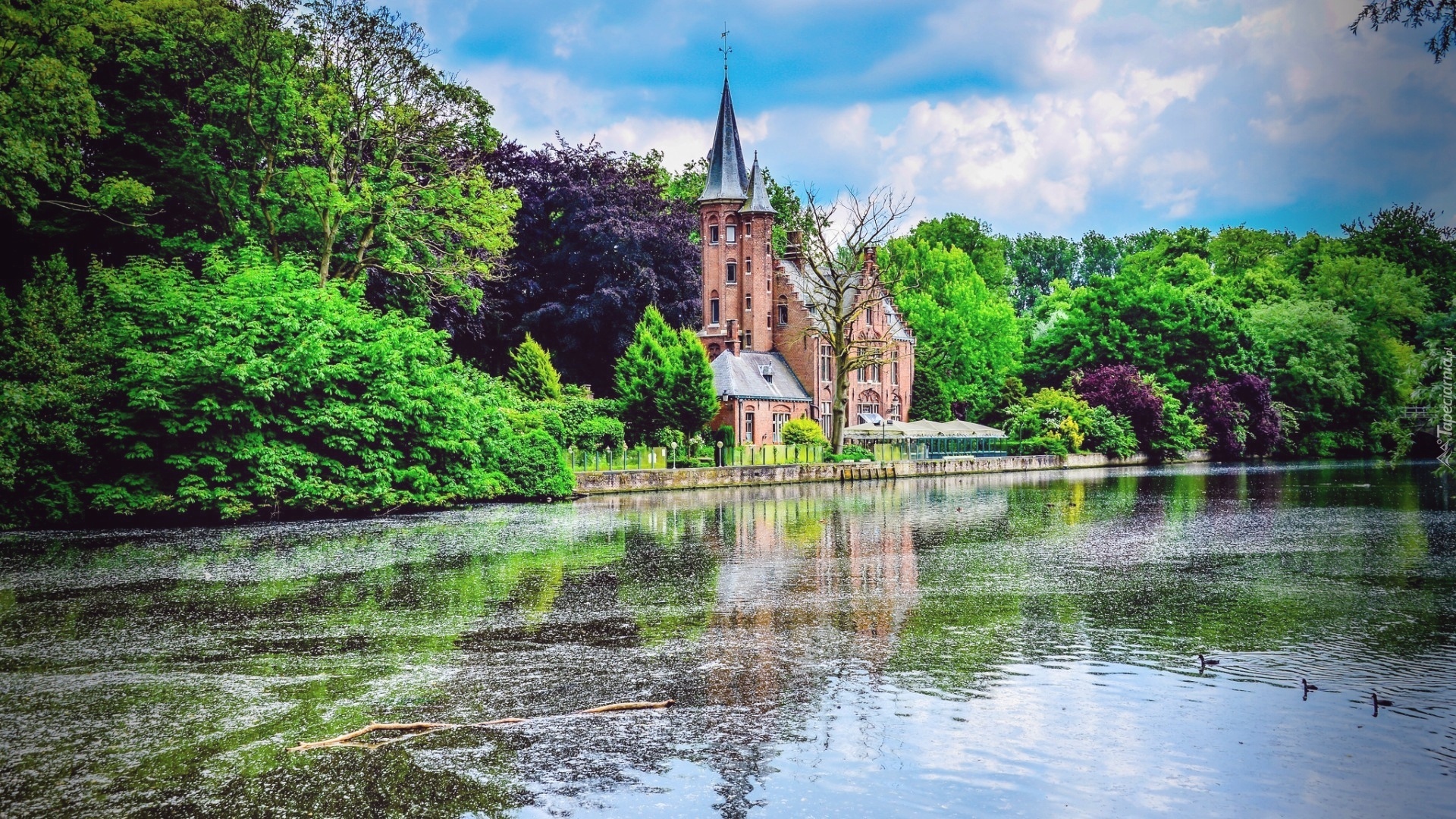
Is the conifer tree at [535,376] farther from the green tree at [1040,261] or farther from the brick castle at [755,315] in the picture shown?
the green tree at [1040,261]

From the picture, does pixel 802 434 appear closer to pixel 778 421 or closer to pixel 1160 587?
pixel 778 421

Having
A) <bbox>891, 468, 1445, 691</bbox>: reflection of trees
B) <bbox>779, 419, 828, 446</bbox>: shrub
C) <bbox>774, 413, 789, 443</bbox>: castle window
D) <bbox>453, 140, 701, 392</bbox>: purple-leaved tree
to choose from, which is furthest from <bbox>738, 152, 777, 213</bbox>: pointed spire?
<bbox>891, 468, 1445, 691</bbox>: reflection of trees

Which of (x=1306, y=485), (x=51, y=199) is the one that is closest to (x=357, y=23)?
(x=51, y=199)

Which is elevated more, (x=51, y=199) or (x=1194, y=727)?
(x=51, y=199)

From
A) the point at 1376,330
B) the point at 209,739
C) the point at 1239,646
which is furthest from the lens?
the point at 1376,330

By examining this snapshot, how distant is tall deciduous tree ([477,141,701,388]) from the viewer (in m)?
55.9

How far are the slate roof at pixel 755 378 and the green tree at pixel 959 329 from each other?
11963 mm

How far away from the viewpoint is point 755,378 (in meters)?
58.7

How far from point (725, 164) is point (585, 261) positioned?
32.1ft

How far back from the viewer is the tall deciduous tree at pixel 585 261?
55875mm

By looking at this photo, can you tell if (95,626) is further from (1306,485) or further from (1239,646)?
(1306,485)

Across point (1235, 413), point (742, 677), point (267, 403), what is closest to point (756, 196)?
point (1235, 413)

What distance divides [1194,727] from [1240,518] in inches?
740

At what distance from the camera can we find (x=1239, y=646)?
11180mm
